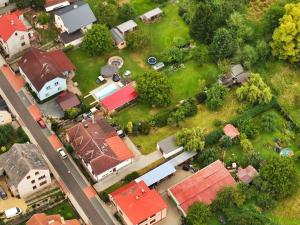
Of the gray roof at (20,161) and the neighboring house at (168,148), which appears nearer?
the gray roof at (20,161)

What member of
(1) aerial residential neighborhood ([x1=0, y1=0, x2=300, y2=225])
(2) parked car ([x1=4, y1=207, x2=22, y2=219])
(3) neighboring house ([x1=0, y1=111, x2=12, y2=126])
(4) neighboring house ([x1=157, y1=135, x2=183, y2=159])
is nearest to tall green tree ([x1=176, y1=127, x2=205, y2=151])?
(1) aerial residential neighborhood ([x1=0, y1=0, x2=300, y2=225])

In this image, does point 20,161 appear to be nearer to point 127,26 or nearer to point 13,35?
point 13,35

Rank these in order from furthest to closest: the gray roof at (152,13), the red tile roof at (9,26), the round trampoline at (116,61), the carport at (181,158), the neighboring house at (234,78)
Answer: the gray roof at (152,13) < the round trampoline at (116,61) < the neighboring house at (234,78) < the red tile roof at (9,26) < the carport at (181,158)

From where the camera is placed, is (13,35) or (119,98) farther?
(13,35)

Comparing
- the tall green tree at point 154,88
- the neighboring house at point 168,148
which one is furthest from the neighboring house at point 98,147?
the tall green tree at point 154,88

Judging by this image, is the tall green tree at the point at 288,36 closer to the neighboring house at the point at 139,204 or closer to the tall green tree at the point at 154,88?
the tall green tree at the point at 154,88

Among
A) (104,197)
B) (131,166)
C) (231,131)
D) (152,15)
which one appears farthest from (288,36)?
(104,197)

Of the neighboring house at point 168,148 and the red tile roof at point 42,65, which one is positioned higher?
the red tile roof at point 42,65

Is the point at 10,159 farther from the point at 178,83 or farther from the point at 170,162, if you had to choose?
the point at 178,83
